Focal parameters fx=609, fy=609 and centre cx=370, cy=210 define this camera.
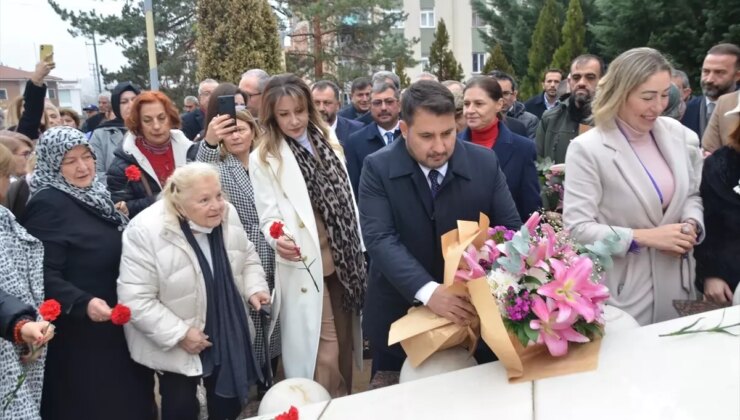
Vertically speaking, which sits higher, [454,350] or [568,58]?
[568,58]

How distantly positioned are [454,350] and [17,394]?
1.89 meters

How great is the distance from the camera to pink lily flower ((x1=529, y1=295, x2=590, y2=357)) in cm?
188

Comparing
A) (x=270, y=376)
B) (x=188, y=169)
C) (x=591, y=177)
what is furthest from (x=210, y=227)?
(x=591, y=177)

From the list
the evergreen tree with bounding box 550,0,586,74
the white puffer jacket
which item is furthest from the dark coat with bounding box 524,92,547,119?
the evergreen tree with bounding box 550,0,586,74

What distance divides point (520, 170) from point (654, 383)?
2.26 meters

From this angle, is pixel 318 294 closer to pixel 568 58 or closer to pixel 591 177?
pixel 591 177

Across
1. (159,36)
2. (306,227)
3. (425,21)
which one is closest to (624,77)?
(306,227)

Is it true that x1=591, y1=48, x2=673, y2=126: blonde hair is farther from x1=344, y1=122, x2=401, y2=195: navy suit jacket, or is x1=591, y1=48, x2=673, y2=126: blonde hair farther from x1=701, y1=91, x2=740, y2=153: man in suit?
x1=344, y1=122, x2=401, y2=195: navy suit jacket

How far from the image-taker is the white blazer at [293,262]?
3.46m

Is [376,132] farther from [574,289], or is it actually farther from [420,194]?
[574,289]

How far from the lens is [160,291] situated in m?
3.10

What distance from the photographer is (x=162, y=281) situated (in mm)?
3072

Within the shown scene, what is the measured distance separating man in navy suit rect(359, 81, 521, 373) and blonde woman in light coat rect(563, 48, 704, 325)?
1.16 ft

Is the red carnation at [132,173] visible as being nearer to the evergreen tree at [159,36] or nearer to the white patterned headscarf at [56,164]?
the white patterned headscarf at [56,164]
